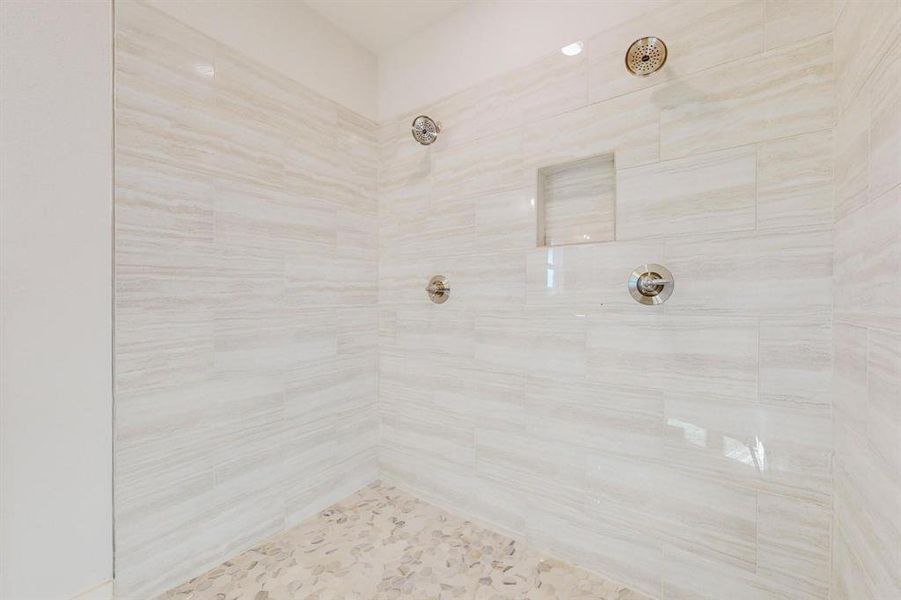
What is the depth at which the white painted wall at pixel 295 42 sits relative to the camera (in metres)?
1.26

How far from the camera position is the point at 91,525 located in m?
1.04

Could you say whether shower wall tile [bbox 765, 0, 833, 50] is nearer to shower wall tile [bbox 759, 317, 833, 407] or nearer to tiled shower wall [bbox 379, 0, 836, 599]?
tiled shower wall [bbox 379, 0, 836, 599]

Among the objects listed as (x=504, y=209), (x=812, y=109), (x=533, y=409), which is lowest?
(x=533, y=409)

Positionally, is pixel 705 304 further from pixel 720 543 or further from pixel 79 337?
pixel 79 337

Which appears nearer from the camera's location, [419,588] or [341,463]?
[419,588]

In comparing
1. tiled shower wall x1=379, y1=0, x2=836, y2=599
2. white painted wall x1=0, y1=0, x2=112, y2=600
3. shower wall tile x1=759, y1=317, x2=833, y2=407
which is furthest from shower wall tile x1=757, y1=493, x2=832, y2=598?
white painted wall x1=0, y1=0, x2=112, y2=600

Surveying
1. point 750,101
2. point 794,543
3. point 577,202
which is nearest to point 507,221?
point 577,202

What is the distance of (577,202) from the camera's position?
1.33 meters

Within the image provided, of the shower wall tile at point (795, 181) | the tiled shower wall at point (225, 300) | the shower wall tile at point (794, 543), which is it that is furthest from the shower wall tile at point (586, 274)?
the tiled shower wall at point (225, 300)

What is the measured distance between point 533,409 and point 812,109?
110 centimetres

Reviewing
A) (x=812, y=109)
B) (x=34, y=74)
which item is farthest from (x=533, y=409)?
(x=34, y=74)

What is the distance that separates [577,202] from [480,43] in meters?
0.73

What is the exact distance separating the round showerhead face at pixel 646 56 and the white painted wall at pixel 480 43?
218 millimetres

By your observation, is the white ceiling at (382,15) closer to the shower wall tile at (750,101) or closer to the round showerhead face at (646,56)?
the round showerhead face at (646,56)
